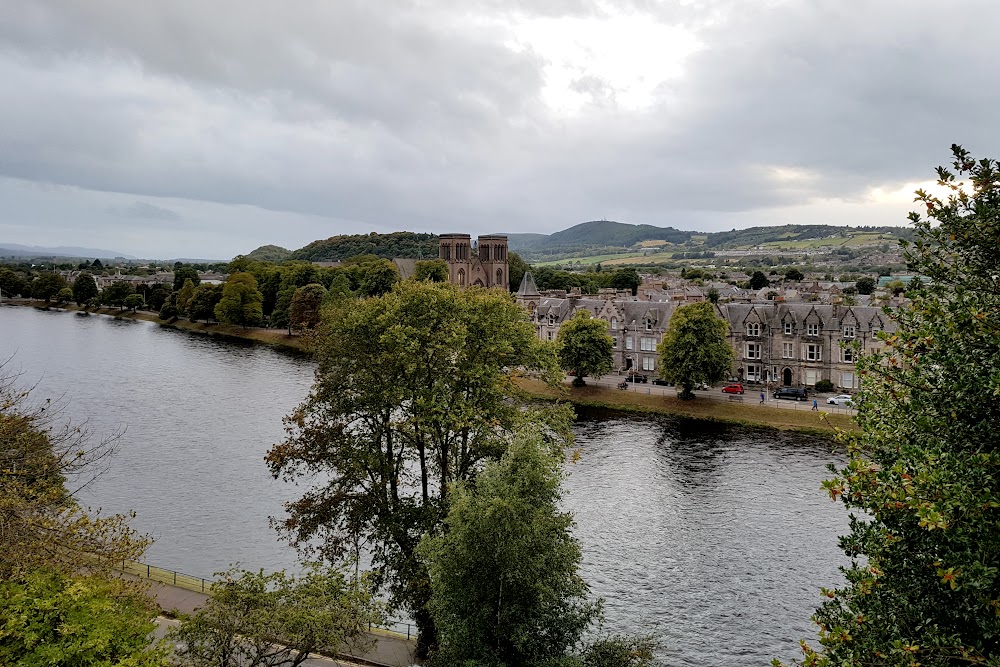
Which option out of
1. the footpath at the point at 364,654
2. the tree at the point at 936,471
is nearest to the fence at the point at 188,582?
the footpath at the point at 364,654

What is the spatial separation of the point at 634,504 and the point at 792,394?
34.9 metres

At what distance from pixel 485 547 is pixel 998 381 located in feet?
39.7

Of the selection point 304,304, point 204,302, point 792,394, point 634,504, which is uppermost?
point 204,302

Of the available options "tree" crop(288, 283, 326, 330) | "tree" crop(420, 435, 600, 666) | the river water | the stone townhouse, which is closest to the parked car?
the stone townhouse

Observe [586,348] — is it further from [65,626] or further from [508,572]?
[65,626]

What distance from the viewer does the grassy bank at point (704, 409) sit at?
61125 mm

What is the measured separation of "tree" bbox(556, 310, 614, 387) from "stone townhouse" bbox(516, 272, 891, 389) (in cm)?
669

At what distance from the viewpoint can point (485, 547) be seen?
59.9 feet

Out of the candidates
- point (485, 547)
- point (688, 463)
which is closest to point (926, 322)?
point (485, 547)

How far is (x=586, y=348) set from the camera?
7438 cm

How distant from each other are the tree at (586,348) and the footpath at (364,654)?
50249 mm

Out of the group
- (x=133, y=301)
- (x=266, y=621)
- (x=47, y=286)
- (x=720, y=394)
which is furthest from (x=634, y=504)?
(x=47, y=286)

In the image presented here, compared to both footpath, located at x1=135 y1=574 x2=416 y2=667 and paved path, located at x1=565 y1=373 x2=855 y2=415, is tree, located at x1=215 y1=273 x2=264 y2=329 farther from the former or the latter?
footpath, located at x1=135 y1=574 x2=416 y2=667

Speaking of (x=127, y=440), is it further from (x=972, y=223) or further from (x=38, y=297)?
(x=38, y=297)
